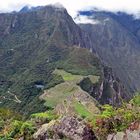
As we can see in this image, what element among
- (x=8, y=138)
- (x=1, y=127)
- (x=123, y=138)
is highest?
(x=123, y=138)

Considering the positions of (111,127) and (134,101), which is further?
(134,101)

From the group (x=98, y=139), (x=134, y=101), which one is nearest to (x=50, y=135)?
(x=98, y=139)

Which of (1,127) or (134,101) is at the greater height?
(134,101)

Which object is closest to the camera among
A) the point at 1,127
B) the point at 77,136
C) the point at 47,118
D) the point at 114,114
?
the point at 77,136

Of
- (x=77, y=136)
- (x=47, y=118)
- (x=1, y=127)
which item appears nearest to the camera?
(x=77, y=136)

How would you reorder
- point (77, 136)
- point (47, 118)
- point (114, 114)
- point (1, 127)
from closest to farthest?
point (77, 136), point (114, 114), point (47, 118), point (1, 127)

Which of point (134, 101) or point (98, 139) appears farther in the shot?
point (134, 101)

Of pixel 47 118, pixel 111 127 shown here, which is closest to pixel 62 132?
pixel 111 127

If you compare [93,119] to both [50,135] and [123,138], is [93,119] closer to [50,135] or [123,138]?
[50,135]

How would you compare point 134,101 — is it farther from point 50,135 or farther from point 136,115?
point 50,135
